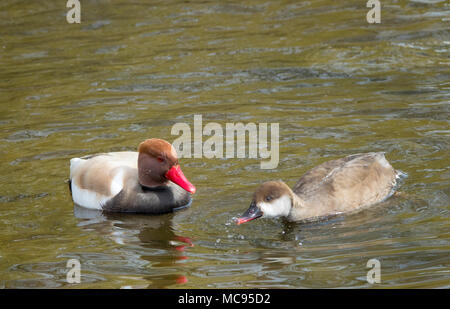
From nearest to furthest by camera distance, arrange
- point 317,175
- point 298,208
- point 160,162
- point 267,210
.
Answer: point 267,210
point 298,208
point 317,175
point 160,162

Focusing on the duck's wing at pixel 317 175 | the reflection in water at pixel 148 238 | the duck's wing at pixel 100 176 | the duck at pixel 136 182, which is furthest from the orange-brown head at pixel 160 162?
the duck's wing at pixel 317 175

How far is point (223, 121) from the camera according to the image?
1040 centimetres

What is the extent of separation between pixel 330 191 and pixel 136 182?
2.08 metres

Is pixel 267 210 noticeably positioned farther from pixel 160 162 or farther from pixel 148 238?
pixel 160 162

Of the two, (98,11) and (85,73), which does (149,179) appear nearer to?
(85,73)

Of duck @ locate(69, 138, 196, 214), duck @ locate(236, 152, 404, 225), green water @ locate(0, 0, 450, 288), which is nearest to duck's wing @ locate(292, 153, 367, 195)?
duck @ locate(236, 152, 404, 225)

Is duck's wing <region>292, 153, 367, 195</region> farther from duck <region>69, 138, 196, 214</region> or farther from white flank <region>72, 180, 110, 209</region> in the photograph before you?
white flank <region>72, 180, 110, 209</region>

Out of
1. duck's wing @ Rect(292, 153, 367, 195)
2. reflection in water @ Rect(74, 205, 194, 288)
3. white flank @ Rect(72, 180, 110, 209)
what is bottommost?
reflection in water @ Rect(74, 205, 194, 288)

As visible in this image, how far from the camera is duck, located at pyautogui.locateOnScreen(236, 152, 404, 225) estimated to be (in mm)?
7332

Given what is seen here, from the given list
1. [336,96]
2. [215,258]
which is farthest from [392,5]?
[215,258]

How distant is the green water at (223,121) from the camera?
6781mm

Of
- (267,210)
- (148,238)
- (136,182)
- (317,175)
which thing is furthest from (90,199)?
(317,175)
